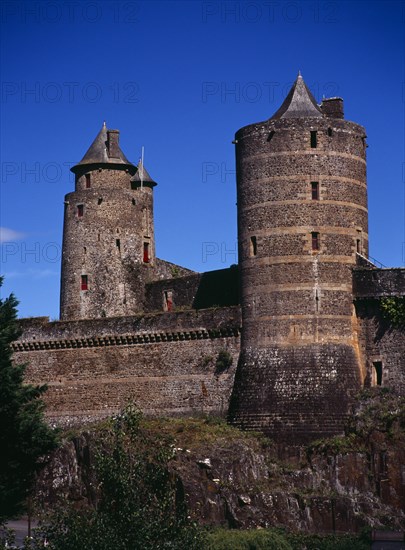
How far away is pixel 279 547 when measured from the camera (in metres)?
50.7

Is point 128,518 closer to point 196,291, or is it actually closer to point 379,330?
point 379,330

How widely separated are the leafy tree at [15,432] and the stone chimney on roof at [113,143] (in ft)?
58.3

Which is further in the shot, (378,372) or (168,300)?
(168,300)

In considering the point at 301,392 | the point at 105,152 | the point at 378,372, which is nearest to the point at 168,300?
the point at 105,152

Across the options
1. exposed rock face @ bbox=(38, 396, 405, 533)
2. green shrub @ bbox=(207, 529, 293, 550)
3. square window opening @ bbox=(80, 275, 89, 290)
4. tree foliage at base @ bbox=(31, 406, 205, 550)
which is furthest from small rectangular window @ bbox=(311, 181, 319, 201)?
tree foliage at base @ bbox=(31, 406, 205, 550)

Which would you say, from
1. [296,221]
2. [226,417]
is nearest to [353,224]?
[296,221]

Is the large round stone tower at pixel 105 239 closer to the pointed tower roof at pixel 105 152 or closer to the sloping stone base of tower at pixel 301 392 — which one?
the pointed tower roof at pixel 105 152

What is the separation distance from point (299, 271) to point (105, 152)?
17037 mm

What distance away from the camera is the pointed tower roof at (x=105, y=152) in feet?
234

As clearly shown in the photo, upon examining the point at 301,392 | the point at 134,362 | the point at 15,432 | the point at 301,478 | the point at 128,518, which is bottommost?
the point at 128,518

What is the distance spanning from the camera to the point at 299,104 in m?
62.2

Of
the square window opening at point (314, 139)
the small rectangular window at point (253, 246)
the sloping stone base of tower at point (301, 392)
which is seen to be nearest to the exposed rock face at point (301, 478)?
the sloping stone base of tower at point (301, 392)

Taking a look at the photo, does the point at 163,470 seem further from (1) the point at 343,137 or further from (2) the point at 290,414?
(1) the point at 343,137

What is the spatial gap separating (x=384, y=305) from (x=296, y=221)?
5.23 meters
